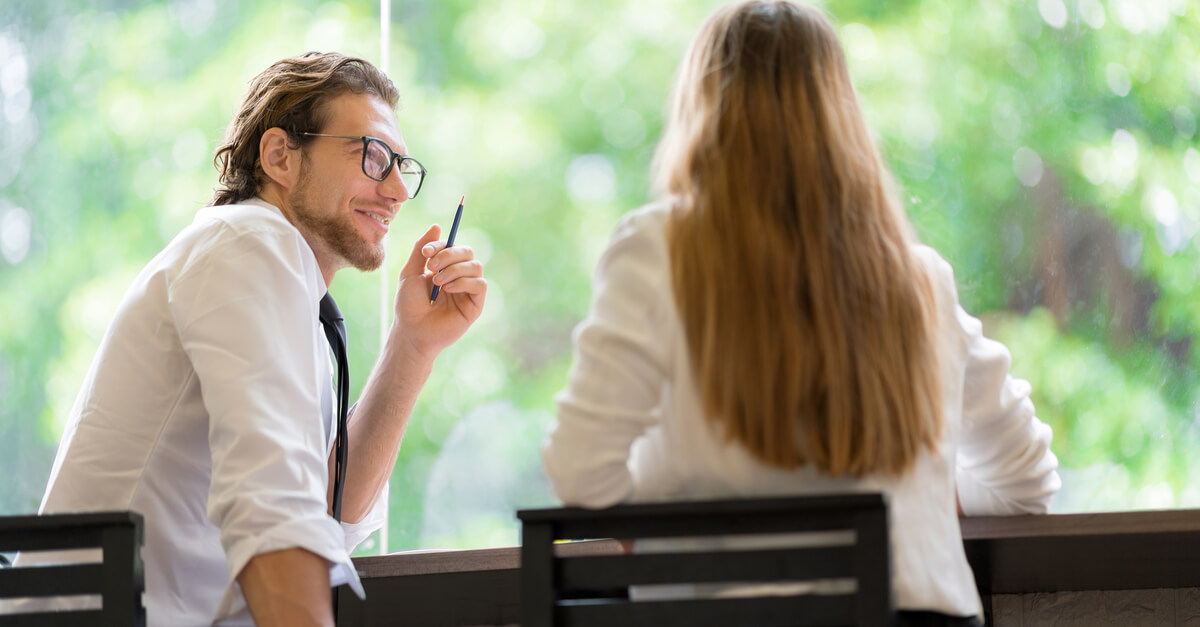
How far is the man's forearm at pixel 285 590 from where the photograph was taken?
3.98 ft

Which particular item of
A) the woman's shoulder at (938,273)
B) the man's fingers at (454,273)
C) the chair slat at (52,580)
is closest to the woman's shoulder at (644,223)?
the woman's shoulder at (938,273)

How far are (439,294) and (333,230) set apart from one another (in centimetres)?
23

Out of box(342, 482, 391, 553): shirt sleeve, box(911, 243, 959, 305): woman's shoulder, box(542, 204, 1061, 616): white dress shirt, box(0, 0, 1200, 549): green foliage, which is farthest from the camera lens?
box(0, 0, 1200, 549): green foliage

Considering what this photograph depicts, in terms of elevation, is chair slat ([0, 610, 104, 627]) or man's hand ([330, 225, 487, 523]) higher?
man's hand ([330, 225, 487, 523])

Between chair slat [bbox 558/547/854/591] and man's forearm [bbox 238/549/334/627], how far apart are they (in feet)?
1.27

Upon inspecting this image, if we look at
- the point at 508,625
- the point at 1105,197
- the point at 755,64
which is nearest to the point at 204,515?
the point at 508,625

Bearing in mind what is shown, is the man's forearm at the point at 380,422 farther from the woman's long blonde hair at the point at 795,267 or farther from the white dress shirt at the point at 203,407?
the woman's long blonde hair at the point at 795,267

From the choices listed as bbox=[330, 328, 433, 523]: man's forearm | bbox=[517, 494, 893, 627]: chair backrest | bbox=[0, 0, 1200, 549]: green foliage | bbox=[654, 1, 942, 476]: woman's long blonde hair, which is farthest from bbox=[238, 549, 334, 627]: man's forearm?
bbox=[0, 0, 1200, 549]: green foliage

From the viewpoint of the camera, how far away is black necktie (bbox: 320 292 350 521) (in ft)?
5.49

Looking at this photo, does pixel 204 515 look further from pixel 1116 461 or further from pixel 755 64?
pixel 1116 461

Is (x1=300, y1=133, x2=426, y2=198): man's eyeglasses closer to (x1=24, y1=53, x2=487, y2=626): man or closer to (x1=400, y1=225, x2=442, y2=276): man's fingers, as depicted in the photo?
(x1=24, y1=53, x2=487, y2=626): man

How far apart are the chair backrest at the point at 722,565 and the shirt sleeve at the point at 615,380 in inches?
2.3

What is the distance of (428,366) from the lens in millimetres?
1994

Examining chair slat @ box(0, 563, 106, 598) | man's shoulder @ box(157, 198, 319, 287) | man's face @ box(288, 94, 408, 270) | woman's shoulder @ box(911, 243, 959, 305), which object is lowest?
chair slat @ box(0, 563, 106, 598)
